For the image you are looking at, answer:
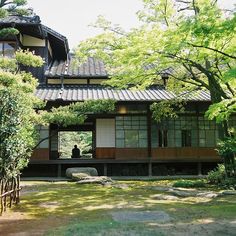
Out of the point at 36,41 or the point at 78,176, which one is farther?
the point at 36,41

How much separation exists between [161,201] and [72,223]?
3.58 metres

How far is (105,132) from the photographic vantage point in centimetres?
1948

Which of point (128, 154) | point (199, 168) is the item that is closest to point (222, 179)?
point (199, 168)

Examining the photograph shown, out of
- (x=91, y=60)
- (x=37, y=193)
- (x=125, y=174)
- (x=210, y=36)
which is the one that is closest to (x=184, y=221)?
(x=210, y=36)

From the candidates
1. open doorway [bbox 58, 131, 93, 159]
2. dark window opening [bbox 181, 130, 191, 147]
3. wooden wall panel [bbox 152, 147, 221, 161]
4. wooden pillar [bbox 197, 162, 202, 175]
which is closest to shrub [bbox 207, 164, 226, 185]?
wooden wall panel [bbox 152, 147, 221, 161]

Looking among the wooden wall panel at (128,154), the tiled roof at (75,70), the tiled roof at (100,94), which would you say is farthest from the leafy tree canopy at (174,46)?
the tiled roof at (75,70)

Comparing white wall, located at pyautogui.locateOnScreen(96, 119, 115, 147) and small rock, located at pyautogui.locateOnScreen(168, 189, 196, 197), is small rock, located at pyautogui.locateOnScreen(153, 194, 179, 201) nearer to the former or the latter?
small rock, located at pyautogui.locateOnScreen(168, 189, 196, 197)

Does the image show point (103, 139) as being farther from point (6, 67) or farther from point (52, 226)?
point (52, 226)

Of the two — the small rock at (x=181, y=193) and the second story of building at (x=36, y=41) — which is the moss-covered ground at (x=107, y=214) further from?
the second story of building at (x=36, y=41)

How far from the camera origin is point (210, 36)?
8117 millimetres

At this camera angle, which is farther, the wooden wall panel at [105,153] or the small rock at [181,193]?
the wooden wall panel at [105,153]

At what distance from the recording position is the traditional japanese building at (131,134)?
18.5 metres

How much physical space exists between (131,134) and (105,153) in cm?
172

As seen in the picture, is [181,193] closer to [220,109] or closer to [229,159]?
[220,109]
